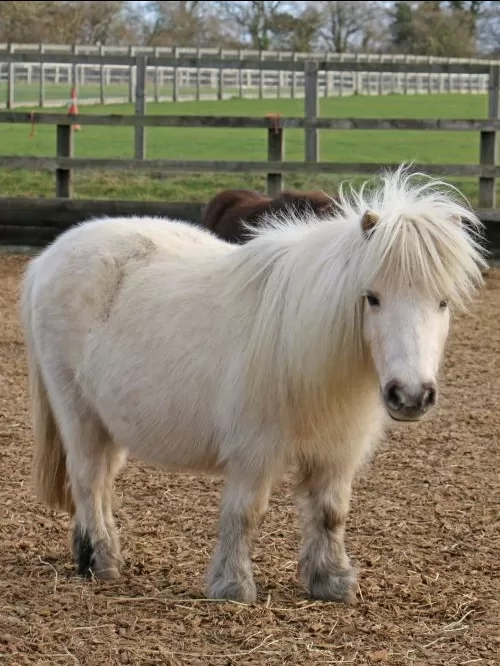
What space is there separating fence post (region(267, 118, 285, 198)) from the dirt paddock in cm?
686

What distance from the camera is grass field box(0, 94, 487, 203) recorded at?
55.5 ft

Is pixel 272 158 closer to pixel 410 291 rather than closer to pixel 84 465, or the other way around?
pixel 84 465

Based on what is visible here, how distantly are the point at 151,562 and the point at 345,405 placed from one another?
1142 mm

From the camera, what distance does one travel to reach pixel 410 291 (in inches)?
124

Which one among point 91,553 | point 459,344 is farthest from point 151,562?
point 459,344

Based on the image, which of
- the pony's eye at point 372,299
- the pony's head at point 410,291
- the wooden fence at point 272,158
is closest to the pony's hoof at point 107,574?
the pony's head at point 410,291

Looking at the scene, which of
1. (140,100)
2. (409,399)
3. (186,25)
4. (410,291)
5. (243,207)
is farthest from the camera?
(186,25)

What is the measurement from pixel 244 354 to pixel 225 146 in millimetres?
22538

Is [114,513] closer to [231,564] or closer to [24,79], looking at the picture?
[231,564]

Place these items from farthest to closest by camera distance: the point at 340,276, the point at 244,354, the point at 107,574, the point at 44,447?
1. the point at 44,447
2. the point at 107,574
3. the point at 244,354
4. the point at 340,276

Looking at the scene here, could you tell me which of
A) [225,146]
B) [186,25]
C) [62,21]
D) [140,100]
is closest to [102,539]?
[140,100]

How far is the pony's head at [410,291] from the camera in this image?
3.02 metres

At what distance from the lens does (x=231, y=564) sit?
11.6 ft

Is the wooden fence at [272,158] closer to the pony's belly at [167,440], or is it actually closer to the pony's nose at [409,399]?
the pony's belly at [167,440]
